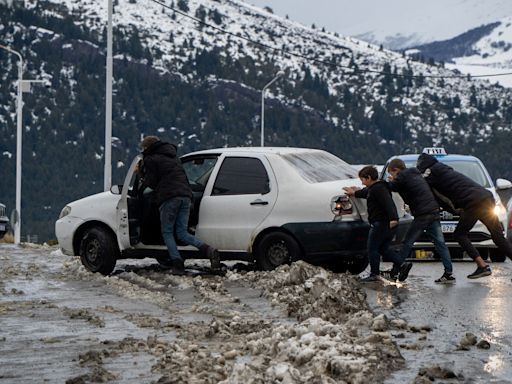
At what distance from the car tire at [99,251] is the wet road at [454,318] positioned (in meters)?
3.73

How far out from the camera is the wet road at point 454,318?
8305mm

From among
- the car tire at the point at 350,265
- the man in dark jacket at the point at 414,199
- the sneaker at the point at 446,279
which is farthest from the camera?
the car tire at the point at 350,265

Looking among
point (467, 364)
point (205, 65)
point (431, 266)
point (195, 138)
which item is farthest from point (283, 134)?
point (467, 364)

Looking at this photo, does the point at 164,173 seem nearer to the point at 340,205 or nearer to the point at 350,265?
the point at 340,205

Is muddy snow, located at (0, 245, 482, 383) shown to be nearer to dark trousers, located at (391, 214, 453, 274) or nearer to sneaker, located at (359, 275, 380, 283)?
sneaker, located at (359, 275, 380, 283)

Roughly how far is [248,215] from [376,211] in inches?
66.1

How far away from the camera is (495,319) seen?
36.8 ft

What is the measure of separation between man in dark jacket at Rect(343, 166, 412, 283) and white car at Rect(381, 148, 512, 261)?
414 centimetres

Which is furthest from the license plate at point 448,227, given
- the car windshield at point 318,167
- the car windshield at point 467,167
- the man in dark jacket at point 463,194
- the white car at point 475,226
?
the man in dark jacket at point 463,194

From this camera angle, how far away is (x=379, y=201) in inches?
583

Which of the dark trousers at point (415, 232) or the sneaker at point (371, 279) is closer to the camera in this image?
the sneaker at point (371, 279)

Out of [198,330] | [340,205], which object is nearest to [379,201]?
[340,205]

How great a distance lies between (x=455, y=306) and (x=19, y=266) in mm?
8363

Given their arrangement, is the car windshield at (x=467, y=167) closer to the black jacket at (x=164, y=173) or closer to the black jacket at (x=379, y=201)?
the black jacket at (x=164, y=173)
